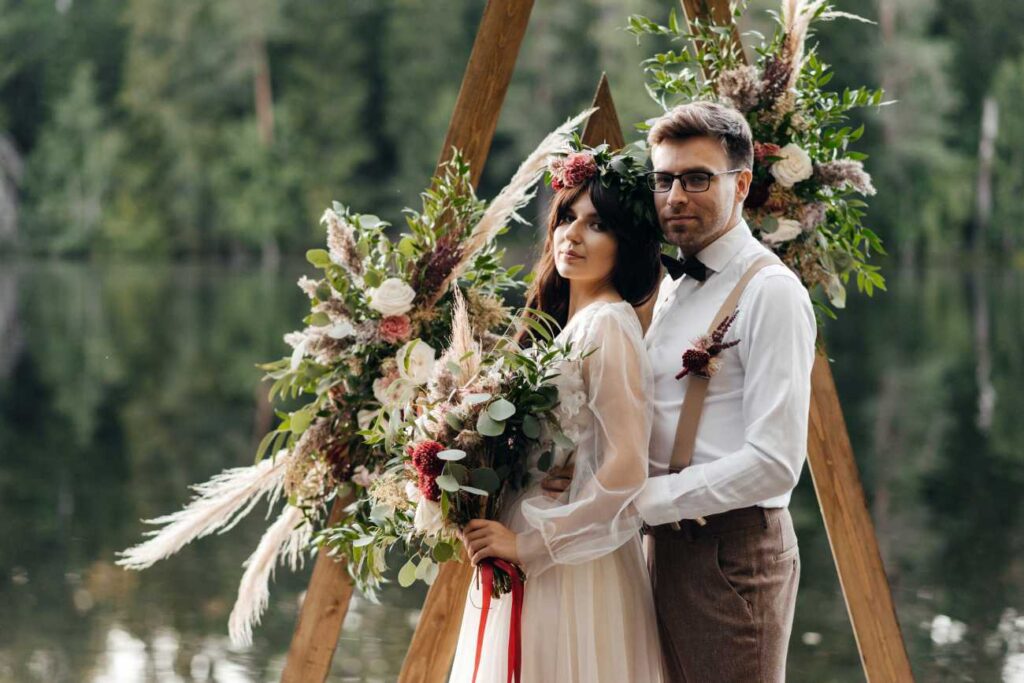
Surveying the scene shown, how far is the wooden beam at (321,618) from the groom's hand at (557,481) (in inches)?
33.4

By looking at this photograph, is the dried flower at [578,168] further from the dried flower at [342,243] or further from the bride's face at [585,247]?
the dried flower at [342,243]

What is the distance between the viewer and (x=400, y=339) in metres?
3.48

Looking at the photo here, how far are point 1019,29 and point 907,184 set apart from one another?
27.9 feet

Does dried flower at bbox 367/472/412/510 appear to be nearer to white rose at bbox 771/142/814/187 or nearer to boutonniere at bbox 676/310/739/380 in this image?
boutonniere at bbox 676/310/739/380

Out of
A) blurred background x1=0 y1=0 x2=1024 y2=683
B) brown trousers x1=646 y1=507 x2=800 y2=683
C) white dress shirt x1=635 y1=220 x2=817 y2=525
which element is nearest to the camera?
white dress shirt x1=635 y1=220 x2=817 y2=525

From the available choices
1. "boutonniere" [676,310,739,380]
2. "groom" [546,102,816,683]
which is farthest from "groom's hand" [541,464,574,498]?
"boutonniere" [676,310,739,380]

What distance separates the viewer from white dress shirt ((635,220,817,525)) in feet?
8.95

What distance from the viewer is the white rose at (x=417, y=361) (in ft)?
11.0

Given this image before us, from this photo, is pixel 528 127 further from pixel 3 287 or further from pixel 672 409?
pixel 672 409

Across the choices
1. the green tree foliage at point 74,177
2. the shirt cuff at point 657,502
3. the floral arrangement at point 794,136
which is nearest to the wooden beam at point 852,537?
the floral arrangement at point 794,136

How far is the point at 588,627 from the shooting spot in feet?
9.57

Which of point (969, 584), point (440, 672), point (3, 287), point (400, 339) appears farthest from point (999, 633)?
point (3, 287)

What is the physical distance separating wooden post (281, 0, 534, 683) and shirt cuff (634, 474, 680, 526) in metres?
0.94

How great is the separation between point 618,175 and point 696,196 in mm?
199
